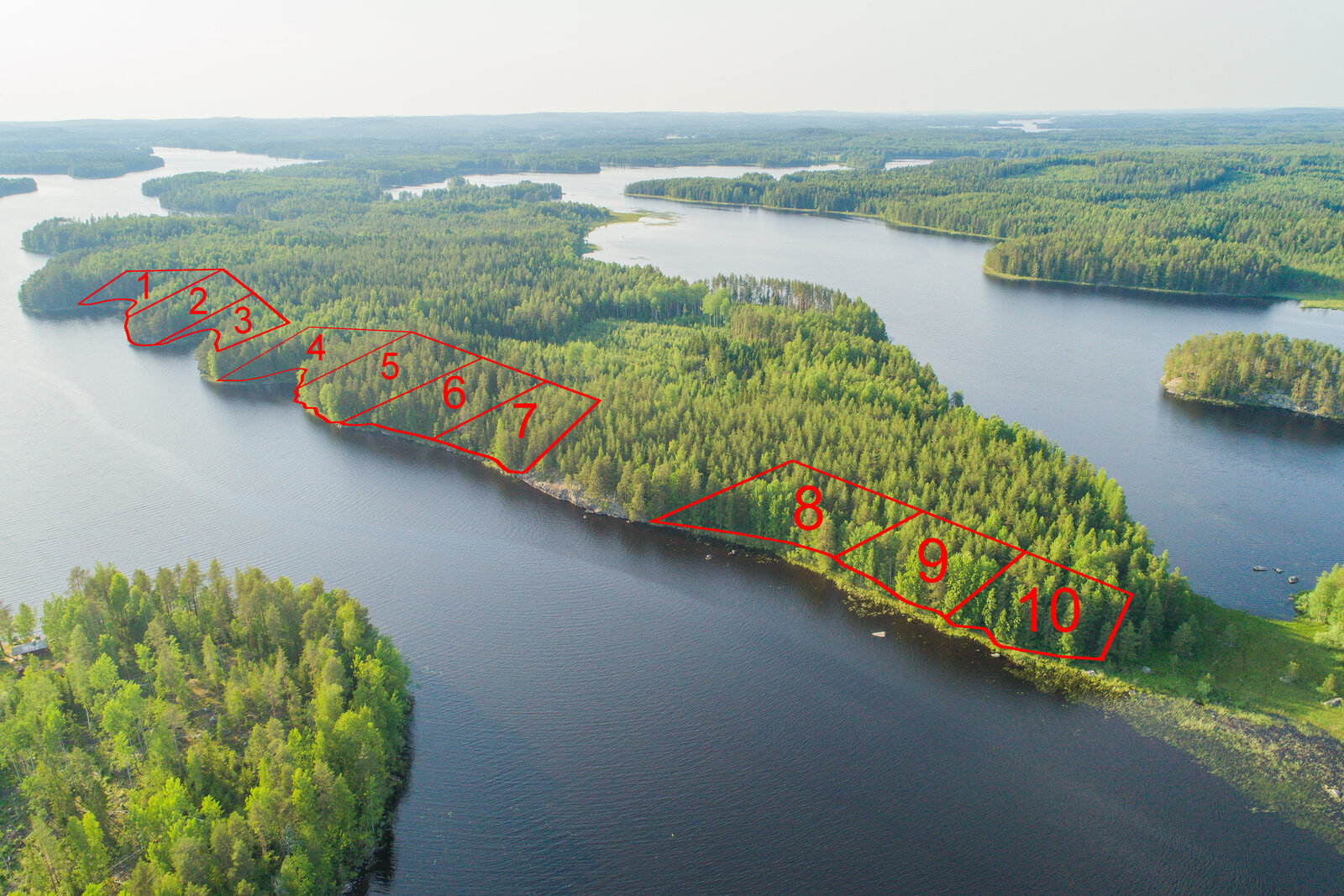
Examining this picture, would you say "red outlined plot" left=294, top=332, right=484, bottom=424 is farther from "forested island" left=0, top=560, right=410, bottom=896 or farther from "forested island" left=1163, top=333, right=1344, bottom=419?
"forested island" left=1163, top=333, right=1344, bottom=419

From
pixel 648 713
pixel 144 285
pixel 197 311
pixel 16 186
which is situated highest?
pixel 16 186

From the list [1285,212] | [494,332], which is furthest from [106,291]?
[1285,212]

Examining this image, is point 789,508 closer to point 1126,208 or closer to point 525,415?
point 525,415

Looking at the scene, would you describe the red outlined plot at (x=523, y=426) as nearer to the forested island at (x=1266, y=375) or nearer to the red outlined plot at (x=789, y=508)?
the red outlined plot at (x=789, y=508)

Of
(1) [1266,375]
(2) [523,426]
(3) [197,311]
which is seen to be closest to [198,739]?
(2) [523,426]

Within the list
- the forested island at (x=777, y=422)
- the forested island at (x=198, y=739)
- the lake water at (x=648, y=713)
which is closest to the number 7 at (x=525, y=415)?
the forested island at (x=777, y=422)

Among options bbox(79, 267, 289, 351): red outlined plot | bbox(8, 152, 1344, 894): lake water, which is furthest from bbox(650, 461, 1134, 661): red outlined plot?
bbox(79, 267, 289, 351): red outlined plot
